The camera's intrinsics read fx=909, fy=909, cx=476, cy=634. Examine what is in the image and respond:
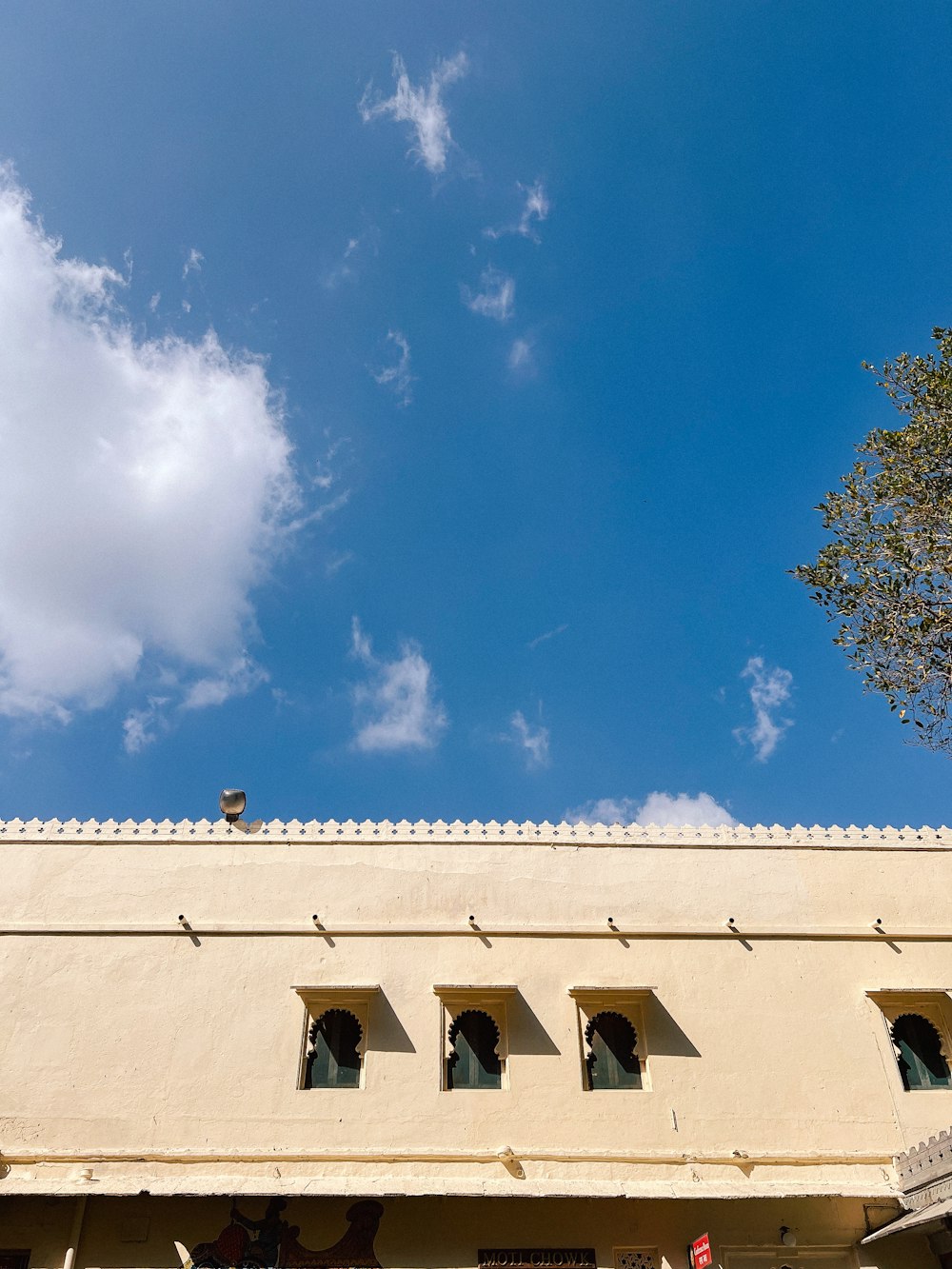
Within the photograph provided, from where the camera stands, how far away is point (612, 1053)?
11.7 metres

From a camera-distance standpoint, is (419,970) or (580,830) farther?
(580,830)

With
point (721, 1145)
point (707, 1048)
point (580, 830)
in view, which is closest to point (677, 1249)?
point (721, 1145)

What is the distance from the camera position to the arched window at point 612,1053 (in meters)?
11.5

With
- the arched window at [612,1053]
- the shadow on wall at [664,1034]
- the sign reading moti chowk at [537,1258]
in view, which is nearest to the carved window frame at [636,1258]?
the sign reading moti chowk at [537,1258]

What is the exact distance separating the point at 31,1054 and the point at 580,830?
7738 mm

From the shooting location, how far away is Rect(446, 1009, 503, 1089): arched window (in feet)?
37.2

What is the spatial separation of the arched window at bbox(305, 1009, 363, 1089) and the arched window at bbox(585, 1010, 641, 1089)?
2955 mm

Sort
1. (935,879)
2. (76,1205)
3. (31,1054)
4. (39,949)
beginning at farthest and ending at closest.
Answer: (935,879), (39,949), (31,1054), (76,1205)

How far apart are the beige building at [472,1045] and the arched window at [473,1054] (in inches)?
1.5

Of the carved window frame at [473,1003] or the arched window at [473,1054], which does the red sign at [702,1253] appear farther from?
the carved window frame at [473,1003]

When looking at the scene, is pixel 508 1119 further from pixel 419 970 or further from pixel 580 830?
pixel 580 830

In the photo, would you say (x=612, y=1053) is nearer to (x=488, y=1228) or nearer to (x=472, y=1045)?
(x=472, y=1045)

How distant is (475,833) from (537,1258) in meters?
5.14

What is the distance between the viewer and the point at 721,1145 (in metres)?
11.0
